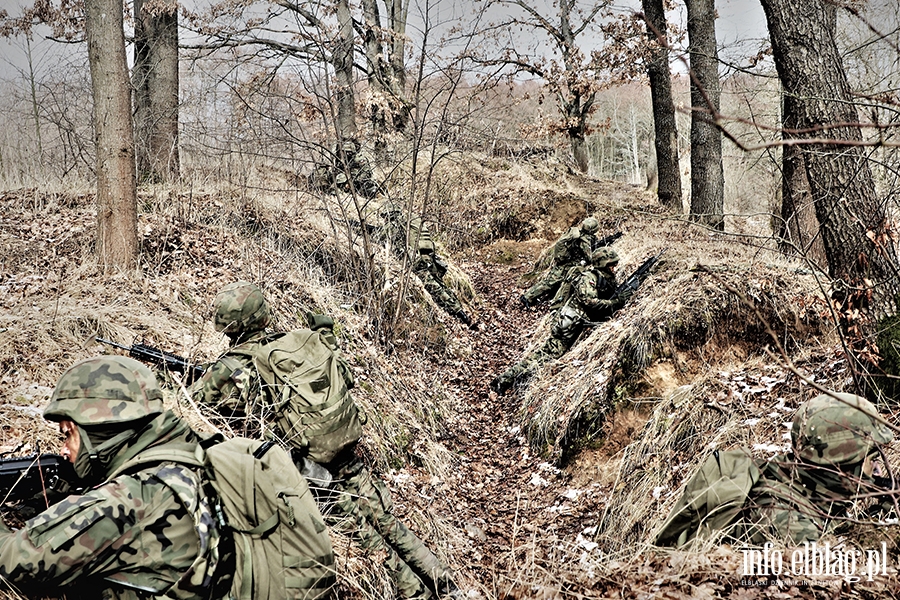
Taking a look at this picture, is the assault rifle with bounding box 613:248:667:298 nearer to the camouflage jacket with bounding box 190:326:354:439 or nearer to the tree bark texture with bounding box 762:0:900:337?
the tree bark texture with bounding box 762:0:900:337

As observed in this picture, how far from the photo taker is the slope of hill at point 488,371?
382 cm

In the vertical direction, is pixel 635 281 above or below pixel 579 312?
above

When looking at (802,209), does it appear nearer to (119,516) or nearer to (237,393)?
(237,393)

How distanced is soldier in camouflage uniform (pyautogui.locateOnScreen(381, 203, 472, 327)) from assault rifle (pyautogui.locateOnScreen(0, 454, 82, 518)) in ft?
23.3

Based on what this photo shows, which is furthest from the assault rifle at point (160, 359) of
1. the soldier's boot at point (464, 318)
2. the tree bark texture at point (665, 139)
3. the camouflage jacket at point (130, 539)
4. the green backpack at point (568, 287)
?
the tree bark texture at point (665, 139)

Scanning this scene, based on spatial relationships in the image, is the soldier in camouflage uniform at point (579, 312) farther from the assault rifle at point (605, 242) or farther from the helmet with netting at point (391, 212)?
the helmet with netting at point (391, 212)

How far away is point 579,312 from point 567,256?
2.37 m

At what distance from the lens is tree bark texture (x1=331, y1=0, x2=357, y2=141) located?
7804 mm

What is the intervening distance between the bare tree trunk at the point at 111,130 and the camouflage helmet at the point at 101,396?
4238 millimetres

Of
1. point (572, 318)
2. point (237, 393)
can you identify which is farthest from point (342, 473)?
point (572, 318)

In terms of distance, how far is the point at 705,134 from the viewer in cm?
1028

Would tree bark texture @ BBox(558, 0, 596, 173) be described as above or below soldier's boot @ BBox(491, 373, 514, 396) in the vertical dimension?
above

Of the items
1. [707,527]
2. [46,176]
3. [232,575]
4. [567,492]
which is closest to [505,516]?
[567,492]

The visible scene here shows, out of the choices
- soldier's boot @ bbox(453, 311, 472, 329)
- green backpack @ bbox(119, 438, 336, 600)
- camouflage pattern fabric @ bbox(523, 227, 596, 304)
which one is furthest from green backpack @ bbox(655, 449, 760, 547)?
soldier's boot @ bbox(453, 311, 472, 329)
